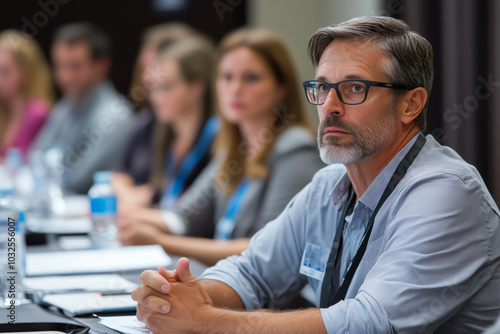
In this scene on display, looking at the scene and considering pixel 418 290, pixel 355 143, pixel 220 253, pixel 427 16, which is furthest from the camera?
pixel 427 16

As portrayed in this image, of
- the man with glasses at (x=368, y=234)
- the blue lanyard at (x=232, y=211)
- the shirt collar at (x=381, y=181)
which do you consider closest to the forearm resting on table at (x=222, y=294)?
the man with glasses at (x=368, y=234)

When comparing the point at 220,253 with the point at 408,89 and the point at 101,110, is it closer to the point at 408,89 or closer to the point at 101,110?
the point at 408,89

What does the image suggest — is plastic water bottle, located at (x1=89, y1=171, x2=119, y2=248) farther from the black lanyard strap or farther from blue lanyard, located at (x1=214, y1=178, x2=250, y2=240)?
the black lanyard strap

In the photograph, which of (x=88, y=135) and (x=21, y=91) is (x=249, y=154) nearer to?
(x=88, y=135)

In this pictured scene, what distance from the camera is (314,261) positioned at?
155 cm

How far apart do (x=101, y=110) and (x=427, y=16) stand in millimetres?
2670

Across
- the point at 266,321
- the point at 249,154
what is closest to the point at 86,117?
the point at 249,154

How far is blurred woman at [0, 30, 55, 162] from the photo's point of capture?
542cm

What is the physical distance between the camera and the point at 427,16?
9.22 feet

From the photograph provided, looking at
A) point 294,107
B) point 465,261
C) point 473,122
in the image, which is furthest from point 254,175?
point 465,261

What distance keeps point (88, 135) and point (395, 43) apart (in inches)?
148

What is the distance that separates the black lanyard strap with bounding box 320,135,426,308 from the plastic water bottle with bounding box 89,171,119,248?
44.0 inches

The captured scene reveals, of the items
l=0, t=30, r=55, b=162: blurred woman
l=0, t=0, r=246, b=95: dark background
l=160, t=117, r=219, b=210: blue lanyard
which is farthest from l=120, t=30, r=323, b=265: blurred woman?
l=0, t=30, r=55, b=162: blurred woman

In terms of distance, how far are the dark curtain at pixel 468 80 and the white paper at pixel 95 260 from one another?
1.27 metres
